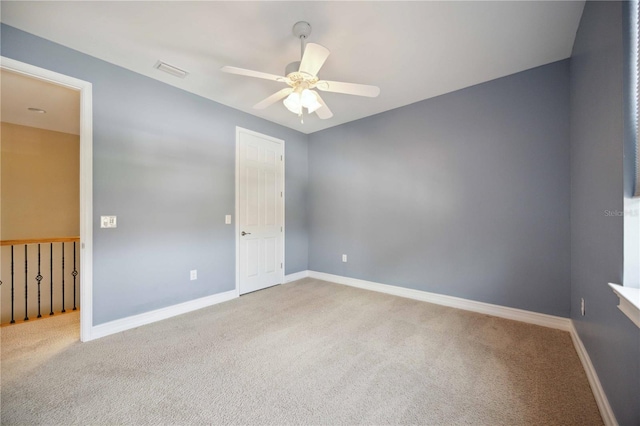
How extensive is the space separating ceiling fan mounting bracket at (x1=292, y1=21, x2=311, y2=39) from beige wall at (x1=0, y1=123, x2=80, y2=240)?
473 cm

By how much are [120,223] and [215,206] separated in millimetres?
1018

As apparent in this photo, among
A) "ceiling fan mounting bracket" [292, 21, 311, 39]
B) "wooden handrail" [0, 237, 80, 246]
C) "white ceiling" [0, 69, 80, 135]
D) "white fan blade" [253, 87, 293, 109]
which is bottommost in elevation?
"wooden handrail" [0, 237, 80, 246]

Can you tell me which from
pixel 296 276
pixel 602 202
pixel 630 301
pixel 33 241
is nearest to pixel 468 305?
pixel 602 202

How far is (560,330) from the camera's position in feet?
7.84

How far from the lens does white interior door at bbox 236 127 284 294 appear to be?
11.7 ft

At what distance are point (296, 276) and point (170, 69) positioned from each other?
3352mm

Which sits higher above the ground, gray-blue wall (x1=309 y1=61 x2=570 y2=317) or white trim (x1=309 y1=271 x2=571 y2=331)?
gray-blue wall (x1=309 y1=61 x2=570 y2=317)

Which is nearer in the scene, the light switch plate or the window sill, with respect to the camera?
the window sill

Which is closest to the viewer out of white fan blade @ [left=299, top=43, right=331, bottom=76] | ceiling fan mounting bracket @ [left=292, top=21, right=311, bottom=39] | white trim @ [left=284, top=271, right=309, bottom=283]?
white fan blade @ [left=299, top=43, right=331, bottom=76]

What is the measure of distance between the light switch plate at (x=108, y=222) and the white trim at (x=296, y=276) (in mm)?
2454

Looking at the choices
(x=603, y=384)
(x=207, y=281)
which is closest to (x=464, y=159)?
(x=603, y=384)

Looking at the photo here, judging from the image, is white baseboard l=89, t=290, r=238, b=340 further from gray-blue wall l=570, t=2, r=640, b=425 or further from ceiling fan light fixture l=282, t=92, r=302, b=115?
gray-blue wall l=570, t=2, r=640, b=425

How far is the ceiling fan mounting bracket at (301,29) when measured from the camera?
191cm

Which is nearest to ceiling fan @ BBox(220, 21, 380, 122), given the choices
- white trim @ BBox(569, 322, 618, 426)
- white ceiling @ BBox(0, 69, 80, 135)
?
white ceiling @ BBox(0, 69, 80, 135)
